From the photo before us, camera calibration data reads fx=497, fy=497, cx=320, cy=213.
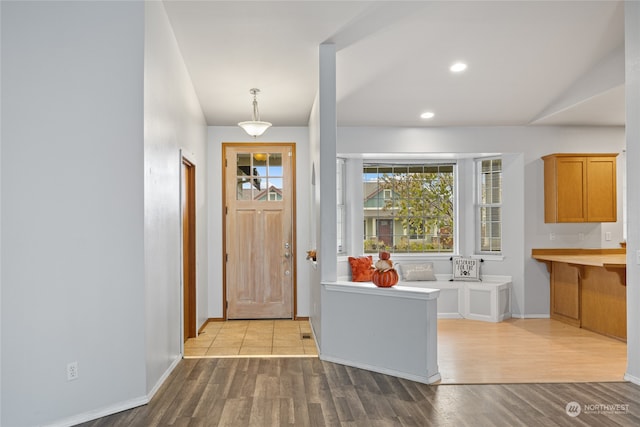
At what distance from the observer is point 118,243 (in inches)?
129

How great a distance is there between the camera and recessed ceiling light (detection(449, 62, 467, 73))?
17.4 ft

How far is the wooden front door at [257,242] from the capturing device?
7008 millimetres

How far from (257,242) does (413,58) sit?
3.32 m

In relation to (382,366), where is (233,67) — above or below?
above

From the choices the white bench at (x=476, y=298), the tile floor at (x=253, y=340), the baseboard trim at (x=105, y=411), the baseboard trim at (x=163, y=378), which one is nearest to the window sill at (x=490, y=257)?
the white bench at (x=476, y=298)

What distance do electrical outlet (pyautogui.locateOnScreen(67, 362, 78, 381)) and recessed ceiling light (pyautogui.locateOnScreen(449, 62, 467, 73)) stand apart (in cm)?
449

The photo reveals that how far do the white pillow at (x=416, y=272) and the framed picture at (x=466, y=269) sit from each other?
33 cm

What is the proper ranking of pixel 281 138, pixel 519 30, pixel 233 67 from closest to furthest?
pixel 519 30, pixel 233 67, pixel 281 138

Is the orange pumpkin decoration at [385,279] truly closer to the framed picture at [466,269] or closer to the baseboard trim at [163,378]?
the baseboard trim at [163,378]

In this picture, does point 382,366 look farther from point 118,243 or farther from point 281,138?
point 281,138

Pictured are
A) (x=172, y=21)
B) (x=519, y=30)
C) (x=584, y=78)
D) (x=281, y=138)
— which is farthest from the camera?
(x=281, y=138)

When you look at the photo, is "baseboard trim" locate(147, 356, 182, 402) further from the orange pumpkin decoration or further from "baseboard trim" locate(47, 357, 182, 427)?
the orange pumpkin decoration

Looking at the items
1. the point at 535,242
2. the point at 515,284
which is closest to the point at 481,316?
the point at 515,284

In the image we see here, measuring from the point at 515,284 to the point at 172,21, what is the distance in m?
5.41
